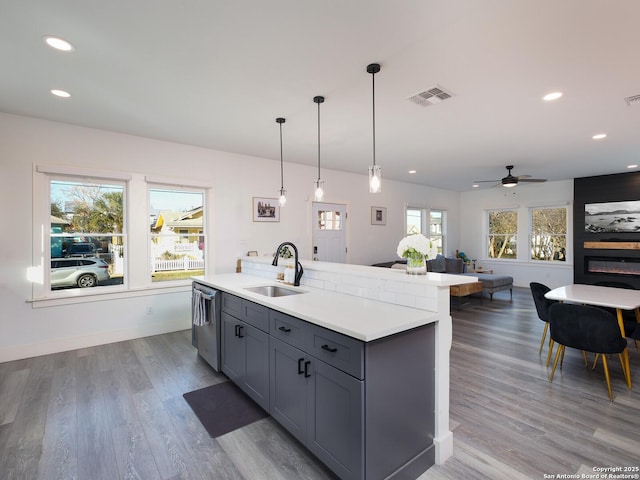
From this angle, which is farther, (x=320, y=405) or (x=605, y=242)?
(x=605, y=242)

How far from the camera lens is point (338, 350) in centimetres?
165

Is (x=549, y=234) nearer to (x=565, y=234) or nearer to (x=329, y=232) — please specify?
(x=565, y=234)

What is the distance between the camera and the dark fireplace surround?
256 inches

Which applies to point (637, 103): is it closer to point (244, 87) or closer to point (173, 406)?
point (244, 87)

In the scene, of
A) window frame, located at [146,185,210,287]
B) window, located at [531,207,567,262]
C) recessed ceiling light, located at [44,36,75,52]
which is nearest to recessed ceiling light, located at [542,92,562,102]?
recessed ceiling light, located at [44,36,75,52]

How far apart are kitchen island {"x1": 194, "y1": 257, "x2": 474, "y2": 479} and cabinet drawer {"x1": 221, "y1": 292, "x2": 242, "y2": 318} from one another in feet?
0.61

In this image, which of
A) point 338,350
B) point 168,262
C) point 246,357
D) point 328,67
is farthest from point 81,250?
point 338,350

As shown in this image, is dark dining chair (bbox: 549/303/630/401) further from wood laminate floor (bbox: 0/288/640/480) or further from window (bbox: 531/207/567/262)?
window (bbox: 531/207/567/262)

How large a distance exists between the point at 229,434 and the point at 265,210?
3661 millimetres

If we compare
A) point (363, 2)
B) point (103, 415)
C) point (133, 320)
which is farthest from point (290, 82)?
point (133, 320)

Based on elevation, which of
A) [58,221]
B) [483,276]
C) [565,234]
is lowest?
[483,276]

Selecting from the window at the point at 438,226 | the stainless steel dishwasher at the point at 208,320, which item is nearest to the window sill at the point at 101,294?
the stainless steel dishwasher at the point at 208,320

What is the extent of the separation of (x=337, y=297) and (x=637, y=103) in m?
3.57

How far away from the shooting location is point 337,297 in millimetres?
2428
